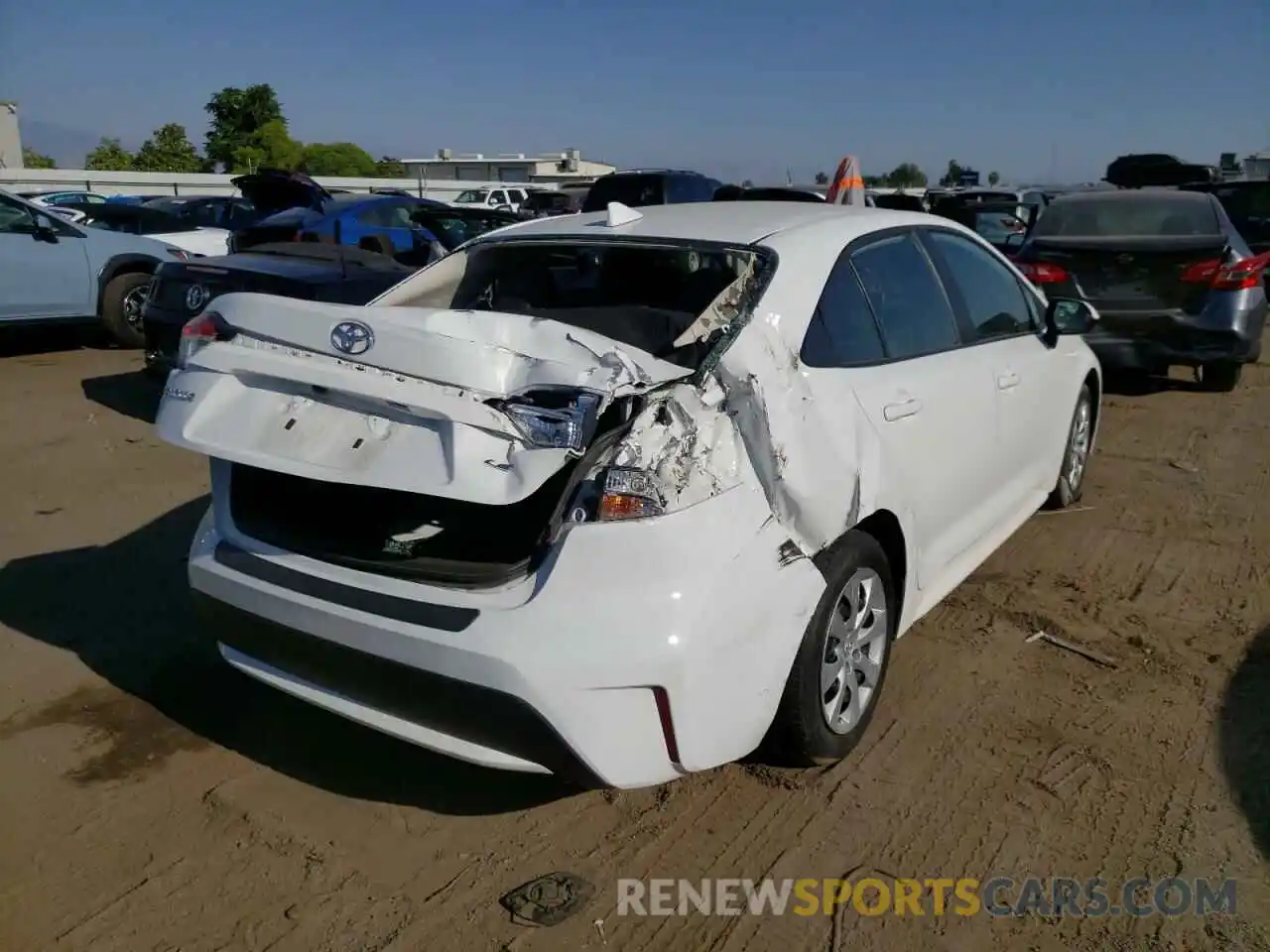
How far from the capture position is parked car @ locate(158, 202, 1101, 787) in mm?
2477

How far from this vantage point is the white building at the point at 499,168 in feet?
196

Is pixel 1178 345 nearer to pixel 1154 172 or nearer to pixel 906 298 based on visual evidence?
pixel 906 298

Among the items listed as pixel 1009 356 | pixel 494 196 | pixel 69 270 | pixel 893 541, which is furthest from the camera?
pixel 494 196

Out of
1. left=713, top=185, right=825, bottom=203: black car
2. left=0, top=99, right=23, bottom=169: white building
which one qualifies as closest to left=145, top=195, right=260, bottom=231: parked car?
left=713, top=185, right=825, bottom=203: black car

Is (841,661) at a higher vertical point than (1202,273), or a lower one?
lower

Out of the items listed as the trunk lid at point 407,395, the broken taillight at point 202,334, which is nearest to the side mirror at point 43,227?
the broken taillight at point 202,334

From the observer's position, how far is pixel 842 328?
3.28 metres

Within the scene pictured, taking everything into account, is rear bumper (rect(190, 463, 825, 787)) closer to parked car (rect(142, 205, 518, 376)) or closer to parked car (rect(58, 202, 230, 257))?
parked car (rect(142, 205, 518, 376))

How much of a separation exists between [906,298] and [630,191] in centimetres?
1174

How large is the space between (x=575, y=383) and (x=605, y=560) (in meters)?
0.42

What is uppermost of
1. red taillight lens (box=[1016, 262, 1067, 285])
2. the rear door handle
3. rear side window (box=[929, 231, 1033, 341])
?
rear side window (box=[929, 231, 1033, 341])

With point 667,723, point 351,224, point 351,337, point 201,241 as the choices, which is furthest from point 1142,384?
point 201,241

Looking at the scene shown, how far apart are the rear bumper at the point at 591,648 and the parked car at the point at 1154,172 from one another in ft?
52.9

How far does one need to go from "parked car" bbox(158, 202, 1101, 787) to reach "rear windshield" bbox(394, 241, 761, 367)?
2 centimetres
